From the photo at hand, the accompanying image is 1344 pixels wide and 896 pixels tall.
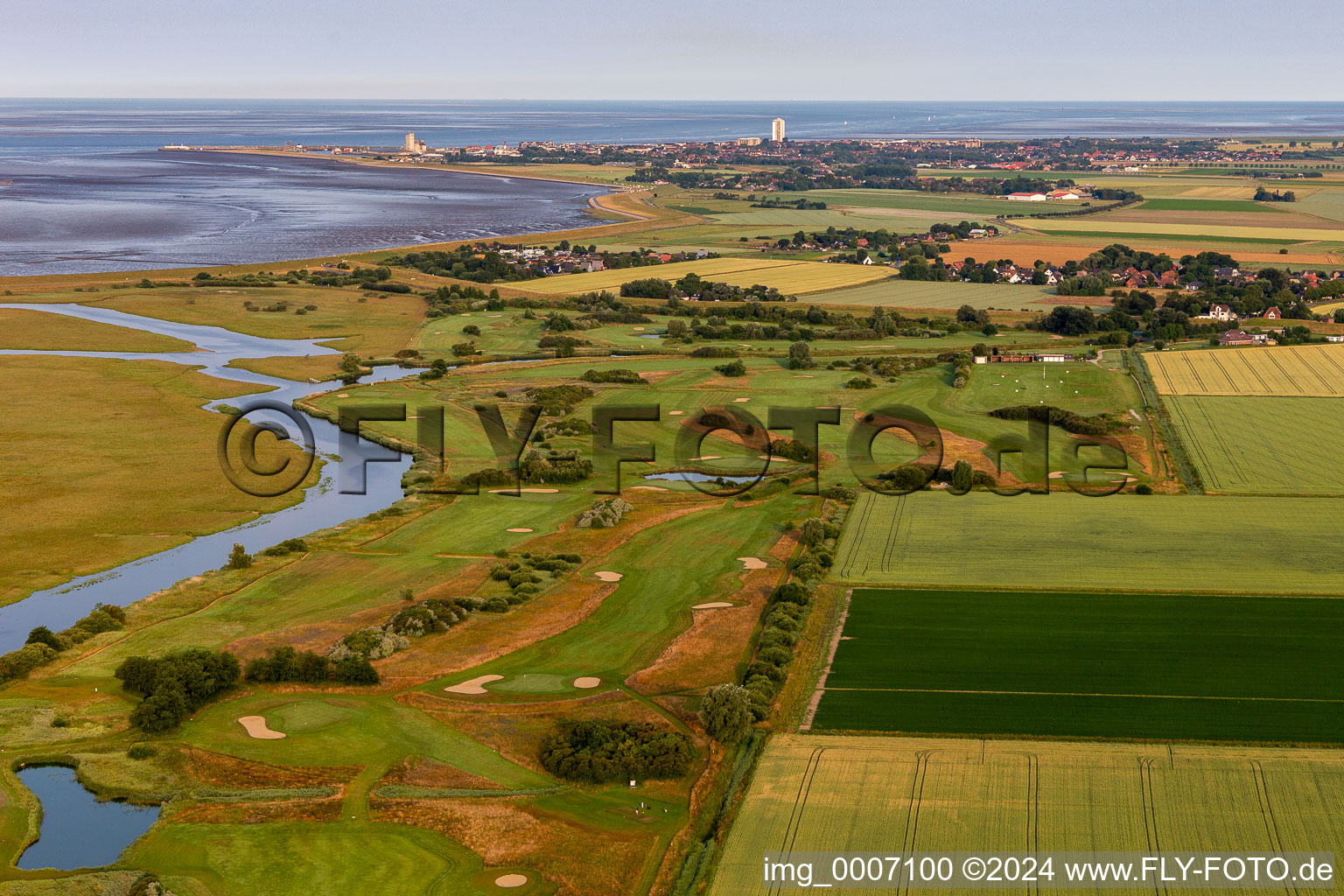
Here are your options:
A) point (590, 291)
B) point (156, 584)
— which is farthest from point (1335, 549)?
point (590, 291)

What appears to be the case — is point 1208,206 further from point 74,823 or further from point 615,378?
point 74,823

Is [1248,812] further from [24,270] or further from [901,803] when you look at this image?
[24,270]

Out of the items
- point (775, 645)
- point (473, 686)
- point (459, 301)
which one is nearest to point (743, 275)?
point (459, 301)

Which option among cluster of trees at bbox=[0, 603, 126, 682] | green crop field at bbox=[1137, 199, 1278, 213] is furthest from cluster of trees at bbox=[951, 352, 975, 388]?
green crop field at bbox=[1137, 199, 1278, 213]

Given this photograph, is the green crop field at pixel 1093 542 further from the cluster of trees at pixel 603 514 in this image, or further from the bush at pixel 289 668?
the bush at pixel 289 668

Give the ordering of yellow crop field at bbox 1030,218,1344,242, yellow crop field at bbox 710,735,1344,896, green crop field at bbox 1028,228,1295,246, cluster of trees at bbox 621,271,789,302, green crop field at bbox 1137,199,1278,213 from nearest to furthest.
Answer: yellow crop field at bbox 710,735,1344,896, cluster of trees at bbox 621,271,789,302, green crop field at bbox 1028,228,1295,246, yellow crop field at bbox 1030,218,1344,242, green crop field at bbox 1137,199,1278,213

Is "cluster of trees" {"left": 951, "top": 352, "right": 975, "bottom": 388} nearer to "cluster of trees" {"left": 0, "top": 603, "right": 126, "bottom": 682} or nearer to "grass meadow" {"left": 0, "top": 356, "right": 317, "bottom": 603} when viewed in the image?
"grass meadow" {"left": 0, "top": 356, "right": 317, "bottom": 603}
